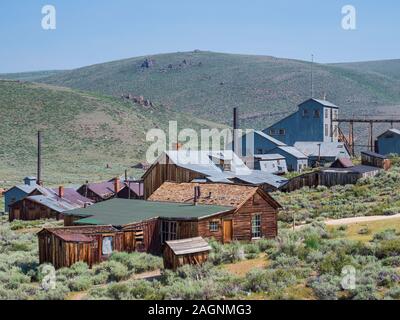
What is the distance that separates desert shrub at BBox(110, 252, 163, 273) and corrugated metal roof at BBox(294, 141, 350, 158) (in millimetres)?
A: 44824

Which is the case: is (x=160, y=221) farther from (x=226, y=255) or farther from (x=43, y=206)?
(x=43, y=206)

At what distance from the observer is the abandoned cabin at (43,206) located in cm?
4658

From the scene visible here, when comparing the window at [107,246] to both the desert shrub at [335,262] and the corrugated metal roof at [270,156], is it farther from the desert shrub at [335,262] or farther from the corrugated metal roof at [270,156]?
the corrugated metal roof at [270,156]

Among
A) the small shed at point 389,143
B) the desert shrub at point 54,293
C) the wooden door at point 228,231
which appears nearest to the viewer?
the desert shrub at point 54,293

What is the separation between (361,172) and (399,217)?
18.7 meters

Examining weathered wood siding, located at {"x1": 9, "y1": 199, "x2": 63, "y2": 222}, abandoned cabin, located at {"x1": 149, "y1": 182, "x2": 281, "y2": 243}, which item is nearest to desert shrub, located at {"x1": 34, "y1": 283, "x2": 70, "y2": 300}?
abandoned cabin, located at {"x1": 149, "y1": 182, "x2": 281, "y2": 243}

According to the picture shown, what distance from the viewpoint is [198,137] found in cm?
11344

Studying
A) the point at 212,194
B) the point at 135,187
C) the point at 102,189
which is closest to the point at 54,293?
the point at 212,194

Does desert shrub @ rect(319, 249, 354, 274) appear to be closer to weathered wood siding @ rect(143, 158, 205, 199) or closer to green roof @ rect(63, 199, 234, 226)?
green roof @ rect(63, 199, 234, 226)

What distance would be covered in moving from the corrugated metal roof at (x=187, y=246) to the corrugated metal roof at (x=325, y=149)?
4578 cm

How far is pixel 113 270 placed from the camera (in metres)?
23.8

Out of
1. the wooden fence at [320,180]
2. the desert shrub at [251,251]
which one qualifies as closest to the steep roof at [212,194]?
the desert shrub at [251,251]

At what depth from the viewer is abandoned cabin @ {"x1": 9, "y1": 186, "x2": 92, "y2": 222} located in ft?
153
